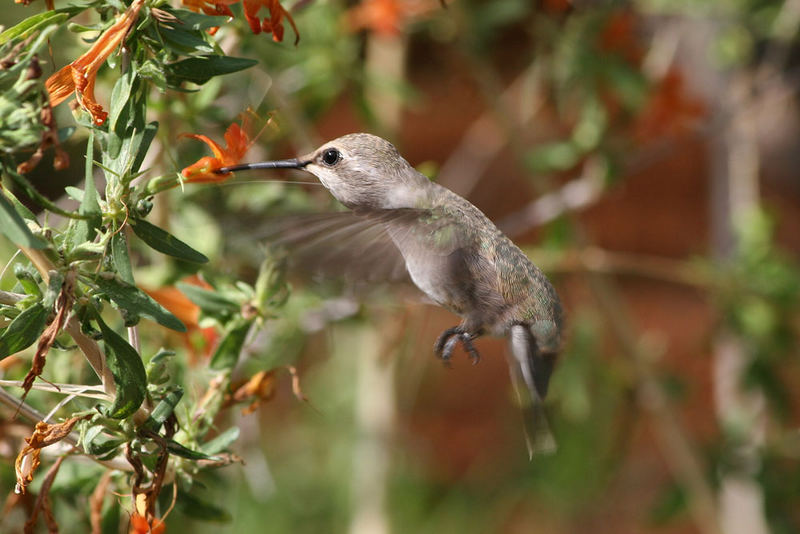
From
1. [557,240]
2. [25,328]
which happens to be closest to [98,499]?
[25,328]

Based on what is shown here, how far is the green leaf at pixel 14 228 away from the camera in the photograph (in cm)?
56

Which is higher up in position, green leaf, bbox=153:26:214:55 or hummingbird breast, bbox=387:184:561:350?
green leaf, bbox=153:26:214:55

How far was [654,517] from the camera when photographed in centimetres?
194

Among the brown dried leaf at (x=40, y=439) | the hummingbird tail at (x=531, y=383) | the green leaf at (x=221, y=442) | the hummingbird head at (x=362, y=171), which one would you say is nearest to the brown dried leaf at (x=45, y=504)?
the brown dried leaf at (x=40, y=439)

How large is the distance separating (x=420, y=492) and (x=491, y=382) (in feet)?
3.09

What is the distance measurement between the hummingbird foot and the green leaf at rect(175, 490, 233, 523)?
0.31 meters

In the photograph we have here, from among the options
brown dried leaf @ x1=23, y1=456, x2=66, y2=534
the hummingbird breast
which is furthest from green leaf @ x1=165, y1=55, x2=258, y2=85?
brown dried leaf @ x1=23, y1=456, x2=66, y2=534

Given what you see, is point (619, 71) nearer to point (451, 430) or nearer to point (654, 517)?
point (654, 517)

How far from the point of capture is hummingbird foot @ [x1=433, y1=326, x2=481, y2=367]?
35.1 inches

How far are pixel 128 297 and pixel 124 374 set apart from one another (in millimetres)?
65

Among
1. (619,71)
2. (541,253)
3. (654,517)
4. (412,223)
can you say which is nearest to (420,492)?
(654,517)

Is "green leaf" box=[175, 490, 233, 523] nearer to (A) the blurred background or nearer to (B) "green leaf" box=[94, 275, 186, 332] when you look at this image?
(A) the blurred background

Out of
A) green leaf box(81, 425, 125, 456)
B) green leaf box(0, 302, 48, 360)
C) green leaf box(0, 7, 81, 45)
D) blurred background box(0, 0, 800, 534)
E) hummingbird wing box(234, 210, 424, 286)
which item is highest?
green leaf box(0, 7, 81, 45)

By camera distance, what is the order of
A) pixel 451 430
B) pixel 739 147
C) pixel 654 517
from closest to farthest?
pixel 654 517
pixel 739 147
pixel 451 430
